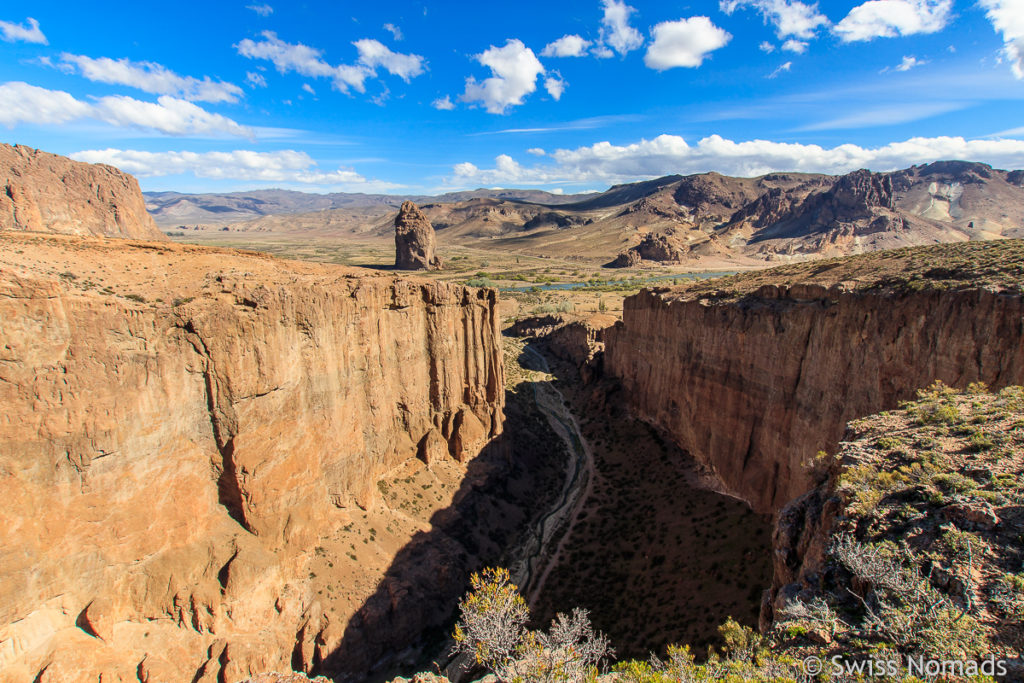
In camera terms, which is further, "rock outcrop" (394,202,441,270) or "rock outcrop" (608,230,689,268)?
"rock outcrop" (608,230,689,268)

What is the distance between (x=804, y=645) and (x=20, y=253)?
2933 cm

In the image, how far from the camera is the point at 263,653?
71.8ft

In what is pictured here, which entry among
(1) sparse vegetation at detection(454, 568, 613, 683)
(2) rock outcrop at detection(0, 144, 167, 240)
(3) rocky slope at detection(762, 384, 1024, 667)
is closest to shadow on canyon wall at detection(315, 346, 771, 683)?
(1) sparse vegetation at detection(454, 568, 613, 683)

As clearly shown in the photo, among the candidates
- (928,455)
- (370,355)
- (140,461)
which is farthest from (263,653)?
(928,455)

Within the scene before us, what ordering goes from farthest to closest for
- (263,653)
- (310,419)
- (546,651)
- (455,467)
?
(455,467) < (310,419) < (263,653) < (546,651)

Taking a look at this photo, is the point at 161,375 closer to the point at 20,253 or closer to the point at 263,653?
the point at 20,253

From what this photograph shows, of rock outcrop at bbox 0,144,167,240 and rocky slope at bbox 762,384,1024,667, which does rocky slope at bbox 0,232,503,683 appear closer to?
rocky slope at bbox 762,384,1024,667

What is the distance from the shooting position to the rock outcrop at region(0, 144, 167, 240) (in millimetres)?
→ 107375

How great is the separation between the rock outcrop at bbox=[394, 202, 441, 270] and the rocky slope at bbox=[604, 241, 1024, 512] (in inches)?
4810

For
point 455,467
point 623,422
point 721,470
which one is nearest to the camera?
point 721,470

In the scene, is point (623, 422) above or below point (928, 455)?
below

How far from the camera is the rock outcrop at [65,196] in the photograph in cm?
10738

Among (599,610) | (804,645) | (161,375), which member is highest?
(161,375)

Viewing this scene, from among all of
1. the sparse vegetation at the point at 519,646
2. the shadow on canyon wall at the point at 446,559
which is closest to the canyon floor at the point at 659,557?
the sparse vegetation at the point at 519,646
